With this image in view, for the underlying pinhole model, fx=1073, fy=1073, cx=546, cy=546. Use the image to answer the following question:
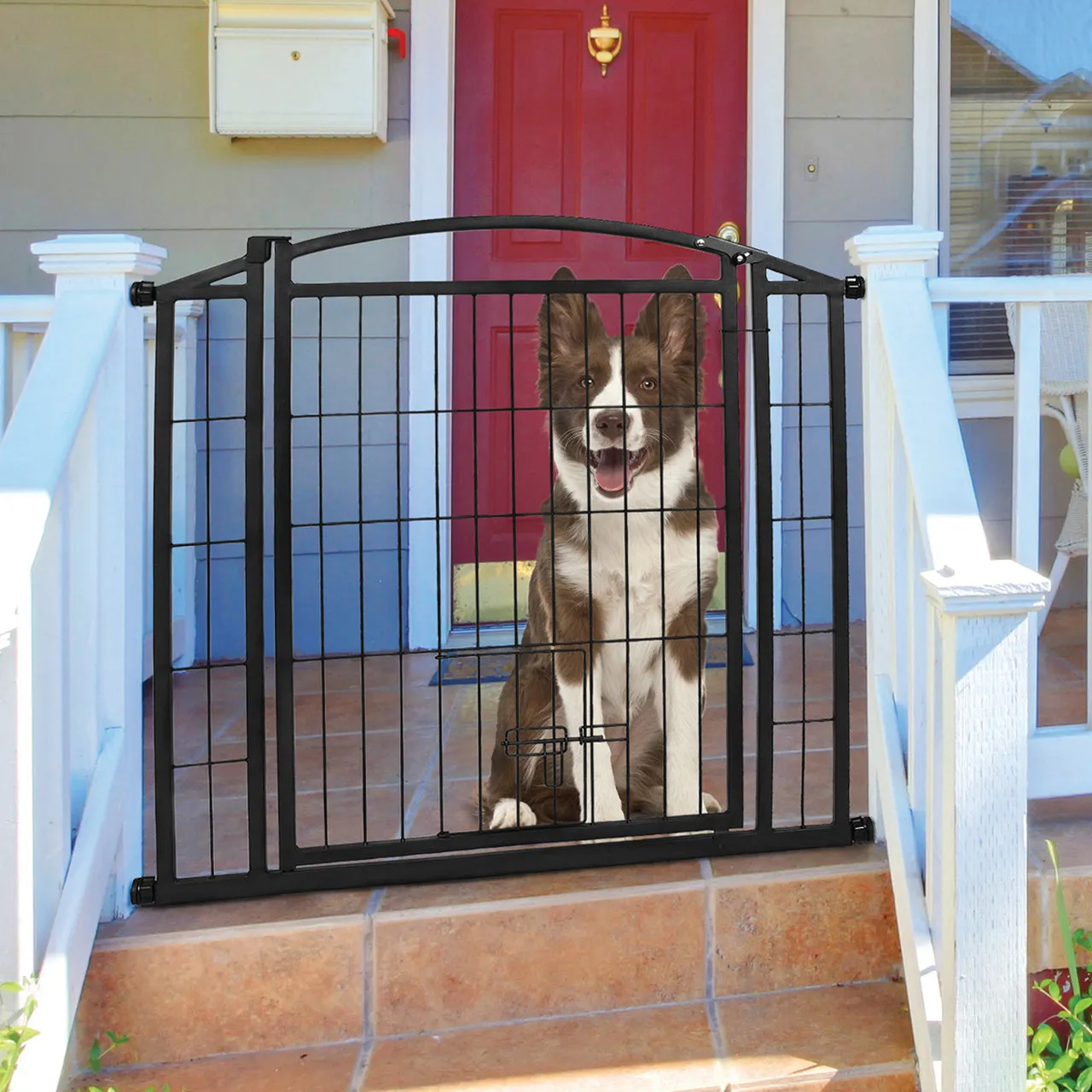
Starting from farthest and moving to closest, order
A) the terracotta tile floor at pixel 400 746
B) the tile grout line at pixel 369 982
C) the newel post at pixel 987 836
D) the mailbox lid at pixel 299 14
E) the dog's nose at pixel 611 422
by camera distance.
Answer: the mailbox lid at pixel 299 14
the terracotta tile floor at pixel 400 746
the dog's nose at pixel 611 422
the tile grout line at pixel 369 982
the newel post at pixel 987 836

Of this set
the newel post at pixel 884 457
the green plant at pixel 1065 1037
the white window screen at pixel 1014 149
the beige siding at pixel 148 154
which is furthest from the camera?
the white window screen at pixel 1014 149

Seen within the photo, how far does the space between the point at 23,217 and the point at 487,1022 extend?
9.68 feet

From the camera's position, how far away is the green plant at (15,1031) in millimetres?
1413

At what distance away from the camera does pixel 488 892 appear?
1.82 metres

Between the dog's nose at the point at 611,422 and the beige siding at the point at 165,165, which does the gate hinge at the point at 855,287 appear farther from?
the beige siding at the point at 165,165

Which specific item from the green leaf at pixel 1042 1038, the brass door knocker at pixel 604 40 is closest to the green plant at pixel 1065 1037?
the green leaf at pixel 1042 1038

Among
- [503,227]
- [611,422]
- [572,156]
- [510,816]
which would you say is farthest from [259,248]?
[572,156]

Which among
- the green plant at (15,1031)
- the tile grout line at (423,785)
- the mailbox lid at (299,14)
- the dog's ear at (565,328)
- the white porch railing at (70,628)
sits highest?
the mailbox lid at (299,14)

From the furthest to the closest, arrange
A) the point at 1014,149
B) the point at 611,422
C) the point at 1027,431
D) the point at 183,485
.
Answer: the point at 1014,149, the point at 183,485, the point at 611,422, the point at 1027,431

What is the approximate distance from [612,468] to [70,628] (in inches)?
39.4

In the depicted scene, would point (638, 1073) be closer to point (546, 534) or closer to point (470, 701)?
point (546, 534)

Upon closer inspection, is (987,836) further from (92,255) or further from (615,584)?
(92,255)

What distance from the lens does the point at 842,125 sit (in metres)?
3.58

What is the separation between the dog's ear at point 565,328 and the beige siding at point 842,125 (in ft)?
5.58
